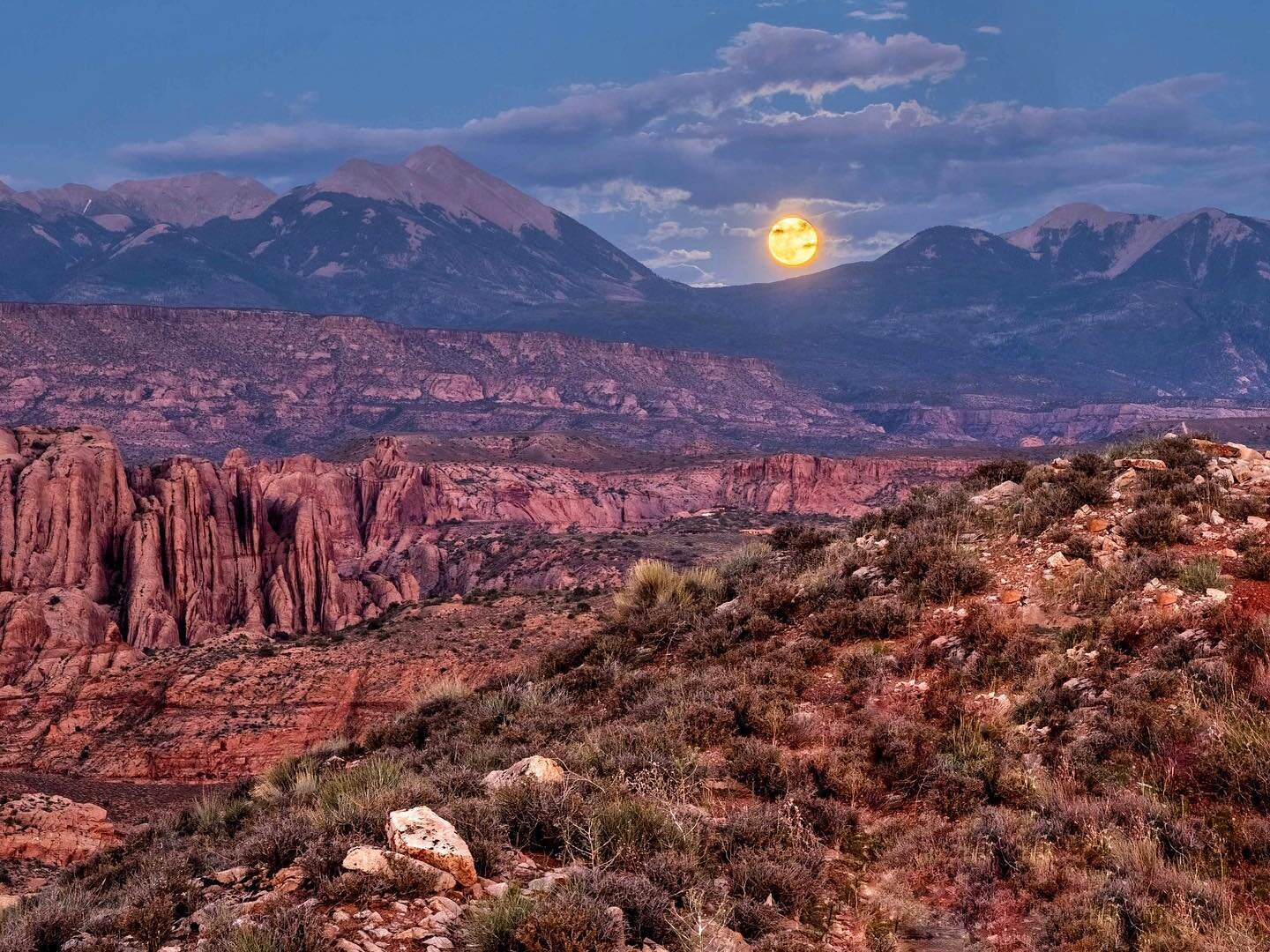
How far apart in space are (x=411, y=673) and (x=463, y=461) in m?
73.9

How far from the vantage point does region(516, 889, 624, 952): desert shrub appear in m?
5.54

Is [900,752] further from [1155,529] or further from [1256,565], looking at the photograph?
[1155,529]

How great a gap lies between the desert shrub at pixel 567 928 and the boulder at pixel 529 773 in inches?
98.1

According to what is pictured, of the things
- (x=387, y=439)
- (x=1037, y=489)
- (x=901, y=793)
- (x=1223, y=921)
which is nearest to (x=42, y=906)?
(x=901, y=793)

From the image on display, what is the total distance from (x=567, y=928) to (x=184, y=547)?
55.2 m

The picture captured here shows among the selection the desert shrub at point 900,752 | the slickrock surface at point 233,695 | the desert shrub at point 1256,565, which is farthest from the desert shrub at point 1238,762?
the slickrock surface at point 233,695

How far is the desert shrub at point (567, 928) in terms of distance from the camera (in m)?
5.54

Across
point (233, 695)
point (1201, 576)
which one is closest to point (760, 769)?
point (1201, 576)

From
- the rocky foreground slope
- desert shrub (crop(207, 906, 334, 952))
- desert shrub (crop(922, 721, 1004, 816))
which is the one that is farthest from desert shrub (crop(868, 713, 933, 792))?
desert shrub (crop(207, 906, 334, 952))

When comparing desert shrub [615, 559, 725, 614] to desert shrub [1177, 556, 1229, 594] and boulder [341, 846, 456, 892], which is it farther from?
boulder [341, 846, 456, 892]

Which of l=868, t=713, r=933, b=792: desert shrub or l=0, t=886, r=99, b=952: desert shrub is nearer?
l=0, t=886, r=99, b=952: desert shrub

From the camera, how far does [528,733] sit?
11.8 metres

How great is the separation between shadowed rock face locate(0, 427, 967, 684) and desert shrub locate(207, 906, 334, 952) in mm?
36784

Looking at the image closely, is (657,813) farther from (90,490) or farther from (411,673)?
(90,490)
